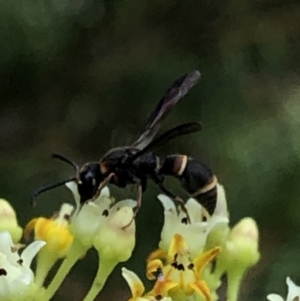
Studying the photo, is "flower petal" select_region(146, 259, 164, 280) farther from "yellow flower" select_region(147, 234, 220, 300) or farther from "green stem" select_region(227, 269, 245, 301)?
"green stem" select_region(227, 269, 245, 301)

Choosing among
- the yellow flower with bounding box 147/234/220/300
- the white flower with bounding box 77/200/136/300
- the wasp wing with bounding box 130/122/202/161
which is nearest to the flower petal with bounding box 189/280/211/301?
the yellow flower with bounding box 147/234/220/300

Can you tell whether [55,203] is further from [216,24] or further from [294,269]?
[216,24]

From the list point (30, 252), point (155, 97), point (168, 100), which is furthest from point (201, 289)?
point (155, 97)

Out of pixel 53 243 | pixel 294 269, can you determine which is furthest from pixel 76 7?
pixel 53 243

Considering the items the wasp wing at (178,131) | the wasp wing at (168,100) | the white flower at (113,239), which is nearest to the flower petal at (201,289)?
the white flower at (113,239)

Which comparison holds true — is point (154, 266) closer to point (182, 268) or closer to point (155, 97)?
point (182, 268)
